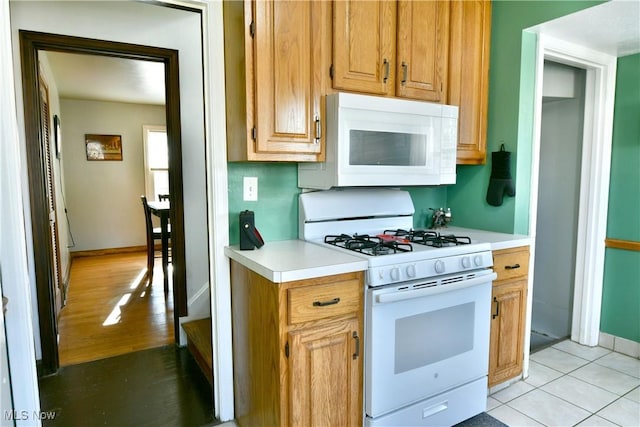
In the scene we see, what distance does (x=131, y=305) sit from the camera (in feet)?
12.2

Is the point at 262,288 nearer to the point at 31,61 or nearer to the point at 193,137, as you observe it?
the point at 193,137

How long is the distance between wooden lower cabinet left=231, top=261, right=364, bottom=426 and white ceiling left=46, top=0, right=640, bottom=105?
1.87 m

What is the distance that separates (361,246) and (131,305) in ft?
9.29

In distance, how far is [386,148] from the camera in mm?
1972

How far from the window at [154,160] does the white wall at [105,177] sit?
9 centimetres

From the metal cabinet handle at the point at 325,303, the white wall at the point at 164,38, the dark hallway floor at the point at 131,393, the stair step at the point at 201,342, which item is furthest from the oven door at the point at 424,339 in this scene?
the white wall at the point at 164,38

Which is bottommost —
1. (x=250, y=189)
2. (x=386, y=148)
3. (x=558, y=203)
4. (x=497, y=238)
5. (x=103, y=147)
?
(x=497, y=238)

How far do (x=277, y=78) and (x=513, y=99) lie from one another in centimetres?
144

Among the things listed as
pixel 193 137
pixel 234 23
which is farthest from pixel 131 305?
pixel 234 23

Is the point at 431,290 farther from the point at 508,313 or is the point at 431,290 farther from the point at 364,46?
the point at 364,46

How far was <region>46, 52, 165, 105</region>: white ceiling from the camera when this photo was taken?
3.88 m

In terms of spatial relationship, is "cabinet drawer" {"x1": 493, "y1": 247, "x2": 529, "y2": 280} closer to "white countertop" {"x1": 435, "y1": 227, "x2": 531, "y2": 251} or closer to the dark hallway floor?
"white countertop" {"x1": 435, "y1": 227, "x2": 531, "y2": 251}

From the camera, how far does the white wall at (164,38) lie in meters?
2.39

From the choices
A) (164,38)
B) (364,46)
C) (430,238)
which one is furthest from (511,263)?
(164,38)
